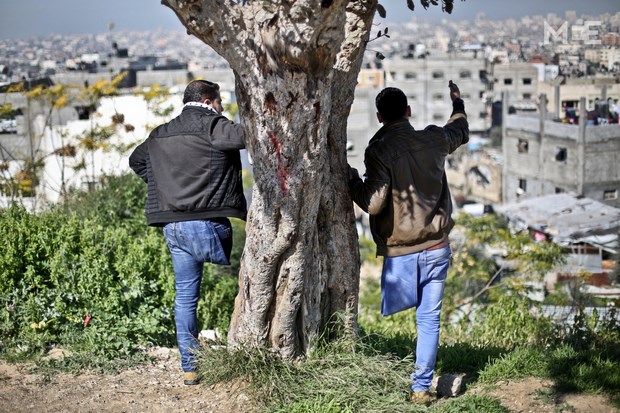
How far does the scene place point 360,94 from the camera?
53.4 metres

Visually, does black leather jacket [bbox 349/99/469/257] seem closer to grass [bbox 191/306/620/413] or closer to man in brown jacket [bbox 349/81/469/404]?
man in brown jacket [bbox 349/81/469/404]

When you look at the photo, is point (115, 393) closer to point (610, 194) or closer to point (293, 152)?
point (293, 152)

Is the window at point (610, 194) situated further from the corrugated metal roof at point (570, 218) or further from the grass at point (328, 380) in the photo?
the grass at point (328, 380)

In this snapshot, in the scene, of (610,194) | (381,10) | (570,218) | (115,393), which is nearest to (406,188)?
(381,10)

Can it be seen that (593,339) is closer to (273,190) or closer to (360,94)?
(273,190)

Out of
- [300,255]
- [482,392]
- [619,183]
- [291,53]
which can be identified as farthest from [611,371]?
[619,183]

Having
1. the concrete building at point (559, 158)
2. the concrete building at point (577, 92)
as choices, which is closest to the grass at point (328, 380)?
the concrete building at point (577, 92)

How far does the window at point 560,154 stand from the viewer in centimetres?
3806

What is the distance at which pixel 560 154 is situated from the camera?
126 feet

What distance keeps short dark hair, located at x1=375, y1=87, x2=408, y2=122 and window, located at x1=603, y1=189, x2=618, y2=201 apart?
33.7 metres

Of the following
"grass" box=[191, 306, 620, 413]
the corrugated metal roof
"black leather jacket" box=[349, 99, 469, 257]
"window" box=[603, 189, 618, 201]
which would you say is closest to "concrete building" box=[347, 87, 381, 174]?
the corrugated metal roof

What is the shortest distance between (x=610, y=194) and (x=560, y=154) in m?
3.18

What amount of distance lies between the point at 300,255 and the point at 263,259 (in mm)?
233

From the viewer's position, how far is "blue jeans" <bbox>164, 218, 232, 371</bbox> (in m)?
5.13
